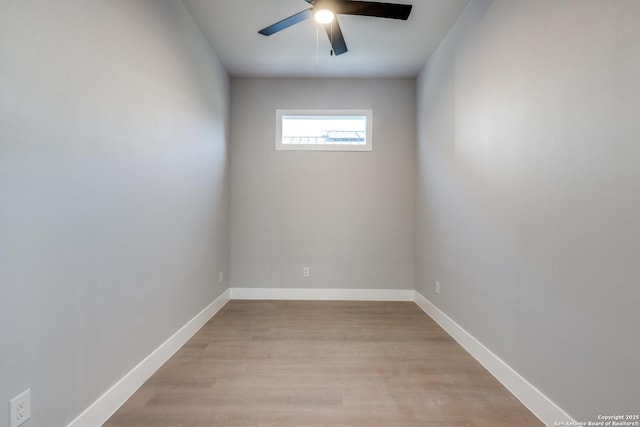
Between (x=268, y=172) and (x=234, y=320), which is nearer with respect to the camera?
(x=234, y=320)

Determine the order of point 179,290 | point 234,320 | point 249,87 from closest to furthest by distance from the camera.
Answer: point 179,290, point 234,320, point 249,87

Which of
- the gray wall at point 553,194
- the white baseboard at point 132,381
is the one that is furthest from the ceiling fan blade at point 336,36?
the white baseboard at point 132,381

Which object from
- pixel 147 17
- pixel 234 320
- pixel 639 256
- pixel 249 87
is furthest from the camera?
pixel 249 87

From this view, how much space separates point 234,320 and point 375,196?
7.42 feet

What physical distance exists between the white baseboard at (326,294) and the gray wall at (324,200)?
66 mm

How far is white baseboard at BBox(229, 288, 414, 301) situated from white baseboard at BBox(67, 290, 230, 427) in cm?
106

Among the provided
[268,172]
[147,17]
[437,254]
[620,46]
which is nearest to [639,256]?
[620,46]

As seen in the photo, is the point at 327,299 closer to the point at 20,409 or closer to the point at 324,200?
the point at 324,200

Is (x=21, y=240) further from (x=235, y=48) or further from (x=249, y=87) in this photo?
(x=249, y=87)

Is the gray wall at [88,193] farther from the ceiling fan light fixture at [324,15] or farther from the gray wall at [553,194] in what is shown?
the gray wall at [553,194]

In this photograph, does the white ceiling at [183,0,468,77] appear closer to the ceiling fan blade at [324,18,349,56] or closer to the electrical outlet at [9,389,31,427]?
the ceiling fan blade at [324,18,349,56]

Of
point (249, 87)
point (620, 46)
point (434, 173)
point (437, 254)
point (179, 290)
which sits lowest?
point (179, 290)

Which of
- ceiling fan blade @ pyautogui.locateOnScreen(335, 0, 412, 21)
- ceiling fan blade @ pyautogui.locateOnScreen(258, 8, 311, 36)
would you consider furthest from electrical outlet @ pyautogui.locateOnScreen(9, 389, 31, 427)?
ceiling fan blade @ pyautogui.locateOnScreen(335, 0, 412, 21)

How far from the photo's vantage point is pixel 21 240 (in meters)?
1.17
